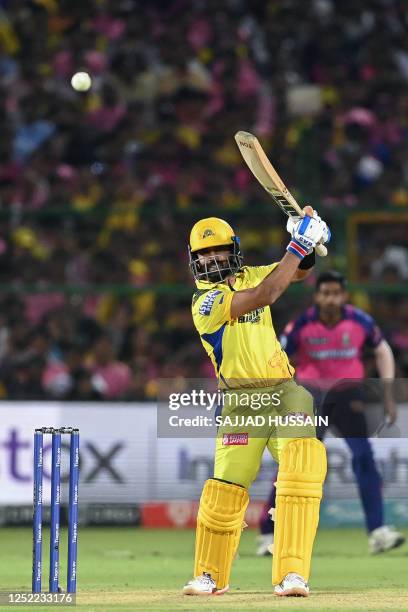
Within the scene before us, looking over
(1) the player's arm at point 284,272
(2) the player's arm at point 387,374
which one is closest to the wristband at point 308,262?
(1) the player's arm at point 284,272

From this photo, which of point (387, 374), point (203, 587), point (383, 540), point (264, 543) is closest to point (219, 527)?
point (203, 587)

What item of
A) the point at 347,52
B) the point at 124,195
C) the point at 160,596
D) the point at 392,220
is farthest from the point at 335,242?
the point at 160,596

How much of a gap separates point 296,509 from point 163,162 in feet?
26.8

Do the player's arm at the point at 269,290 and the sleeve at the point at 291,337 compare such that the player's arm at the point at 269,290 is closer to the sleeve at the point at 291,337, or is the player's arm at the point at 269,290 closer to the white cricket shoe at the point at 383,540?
the sleeve at the point at 291,337

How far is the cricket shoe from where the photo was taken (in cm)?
708

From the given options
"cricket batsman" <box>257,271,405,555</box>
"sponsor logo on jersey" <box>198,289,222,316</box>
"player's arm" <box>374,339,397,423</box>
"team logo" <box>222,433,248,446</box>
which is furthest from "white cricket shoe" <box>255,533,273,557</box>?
"sponsor logo on jersey" <box>198,289,222,316</box>

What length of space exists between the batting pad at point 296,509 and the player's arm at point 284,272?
804mm

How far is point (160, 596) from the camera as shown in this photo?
23.5ft

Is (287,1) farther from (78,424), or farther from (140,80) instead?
(78,424)

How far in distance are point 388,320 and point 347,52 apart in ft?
15.6

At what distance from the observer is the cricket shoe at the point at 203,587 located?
7.08 m

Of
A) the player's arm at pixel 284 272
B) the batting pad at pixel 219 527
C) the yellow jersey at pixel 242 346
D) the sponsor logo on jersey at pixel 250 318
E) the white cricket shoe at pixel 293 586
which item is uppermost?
the player's arm at pixel 284 272

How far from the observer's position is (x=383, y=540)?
976cm

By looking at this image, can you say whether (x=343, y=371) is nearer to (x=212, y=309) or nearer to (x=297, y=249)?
(x=212, y=309)
